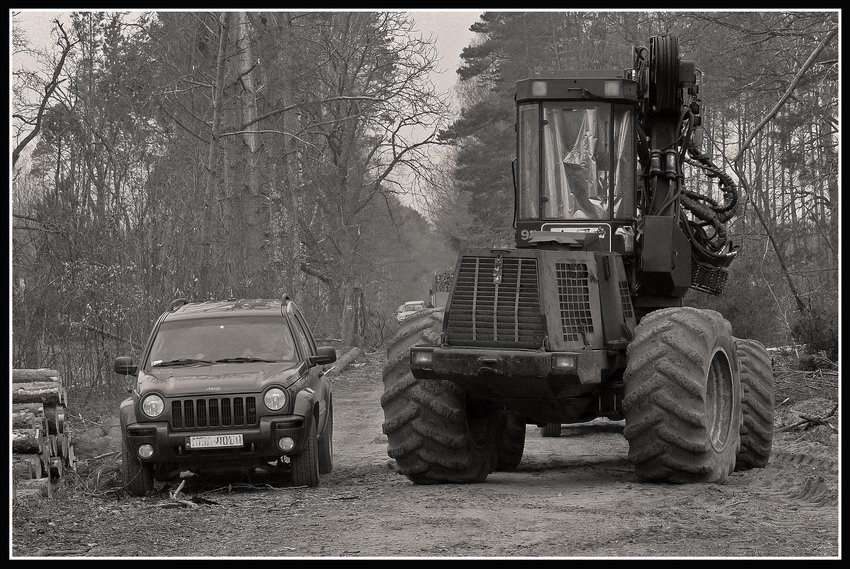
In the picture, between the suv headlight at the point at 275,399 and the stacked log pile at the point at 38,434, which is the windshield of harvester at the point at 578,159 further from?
the stacked log pile at the point at 38,434

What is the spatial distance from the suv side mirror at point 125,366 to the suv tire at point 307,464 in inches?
73.2

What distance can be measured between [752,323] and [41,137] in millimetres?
13832

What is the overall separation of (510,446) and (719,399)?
2.09m

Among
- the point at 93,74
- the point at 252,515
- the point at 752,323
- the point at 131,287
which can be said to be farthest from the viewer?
the point at 752,323

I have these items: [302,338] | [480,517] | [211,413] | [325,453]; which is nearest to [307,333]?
[302,338]

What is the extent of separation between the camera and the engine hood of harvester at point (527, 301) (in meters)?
9.69

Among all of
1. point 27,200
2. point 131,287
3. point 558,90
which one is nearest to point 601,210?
point 558,90

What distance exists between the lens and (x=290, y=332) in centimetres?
1206

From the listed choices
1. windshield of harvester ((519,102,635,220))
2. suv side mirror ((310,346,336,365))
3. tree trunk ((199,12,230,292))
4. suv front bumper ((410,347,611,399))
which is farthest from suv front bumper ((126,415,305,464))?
tree trunk ((199,12,230,292))

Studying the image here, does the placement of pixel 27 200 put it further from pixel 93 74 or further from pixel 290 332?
pixel 290 332

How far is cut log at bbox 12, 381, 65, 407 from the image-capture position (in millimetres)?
11383

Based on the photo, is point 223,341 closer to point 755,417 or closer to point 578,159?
point 578,159

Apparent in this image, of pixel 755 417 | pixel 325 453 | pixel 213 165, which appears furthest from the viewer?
pixel 213 165

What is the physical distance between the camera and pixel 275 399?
425 inches
